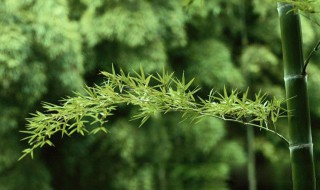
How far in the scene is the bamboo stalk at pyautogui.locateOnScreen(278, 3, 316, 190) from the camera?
0.83m

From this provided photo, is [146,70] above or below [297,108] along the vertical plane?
above

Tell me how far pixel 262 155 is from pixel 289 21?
380 centimetres

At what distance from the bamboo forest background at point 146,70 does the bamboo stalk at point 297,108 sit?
108 inches

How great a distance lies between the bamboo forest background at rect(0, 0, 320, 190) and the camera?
11.5 feet

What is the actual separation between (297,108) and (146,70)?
2998mm

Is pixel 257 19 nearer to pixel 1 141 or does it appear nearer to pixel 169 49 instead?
pixel 169 49

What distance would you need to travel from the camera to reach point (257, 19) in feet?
14.8

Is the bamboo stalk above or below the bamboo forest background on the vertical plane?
below

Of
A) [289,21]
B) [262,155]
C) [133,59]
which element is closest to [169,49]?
[133,59]

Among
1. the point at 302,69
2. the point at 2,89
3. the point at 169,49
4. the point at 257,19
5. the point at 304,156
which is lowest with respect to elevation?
the point at 304,156

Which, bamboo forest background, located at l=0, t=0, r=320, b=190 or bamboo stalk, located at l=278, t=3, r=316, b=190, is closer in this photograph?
bamboo stalk, located at l=278, t=3, r=316, b=190

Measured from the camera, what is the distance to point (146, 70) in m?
3.80

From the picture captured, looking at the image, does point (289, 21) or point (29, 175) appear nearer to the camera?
point (289, 21)

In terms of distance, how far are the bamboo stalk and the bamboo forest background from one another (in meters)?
2.74
